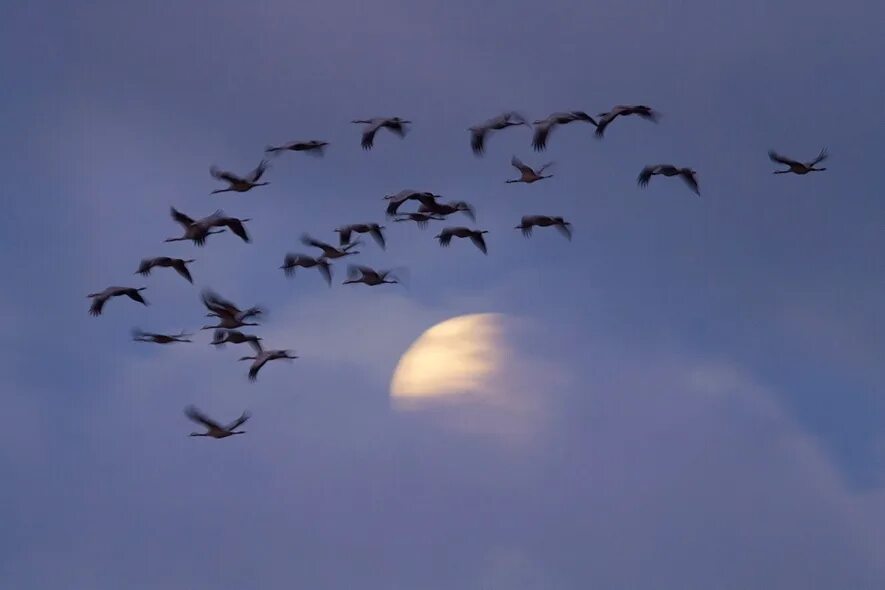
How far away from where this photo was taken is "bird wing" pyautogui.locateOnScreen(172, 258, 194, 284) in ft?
316

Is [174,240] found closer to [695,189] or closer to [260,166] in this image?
[260,166]

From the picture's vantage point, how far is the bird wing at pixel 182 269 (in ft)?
316

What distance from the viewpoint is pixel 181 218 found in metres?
95.6

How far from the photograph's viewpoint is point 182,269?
96.8 m

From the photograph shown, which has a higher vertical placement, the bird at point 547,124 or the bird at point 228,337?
the bird at point 547,124

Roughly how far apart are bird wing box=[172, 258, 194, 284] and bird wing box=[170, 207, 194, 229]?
5.02 ft

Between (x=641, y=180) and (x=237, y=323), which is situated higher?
(x=641, y=180)

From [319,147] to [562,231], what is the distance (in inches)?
403

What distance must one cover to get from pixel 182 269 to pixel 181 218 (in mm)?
2334

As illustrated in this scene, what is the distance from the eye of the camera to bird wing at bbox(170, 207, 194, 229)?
3760 inches

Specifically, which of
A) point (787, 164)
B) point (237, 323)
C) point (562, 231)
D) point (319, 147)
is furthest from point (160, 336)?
point (787, 164)

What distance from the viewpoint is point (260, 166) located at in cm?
9525

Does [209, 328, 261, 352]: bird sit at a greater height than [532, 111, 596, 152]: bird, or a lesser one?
lesser

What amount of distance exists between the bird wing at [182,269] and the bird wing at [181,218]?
5.02ft
